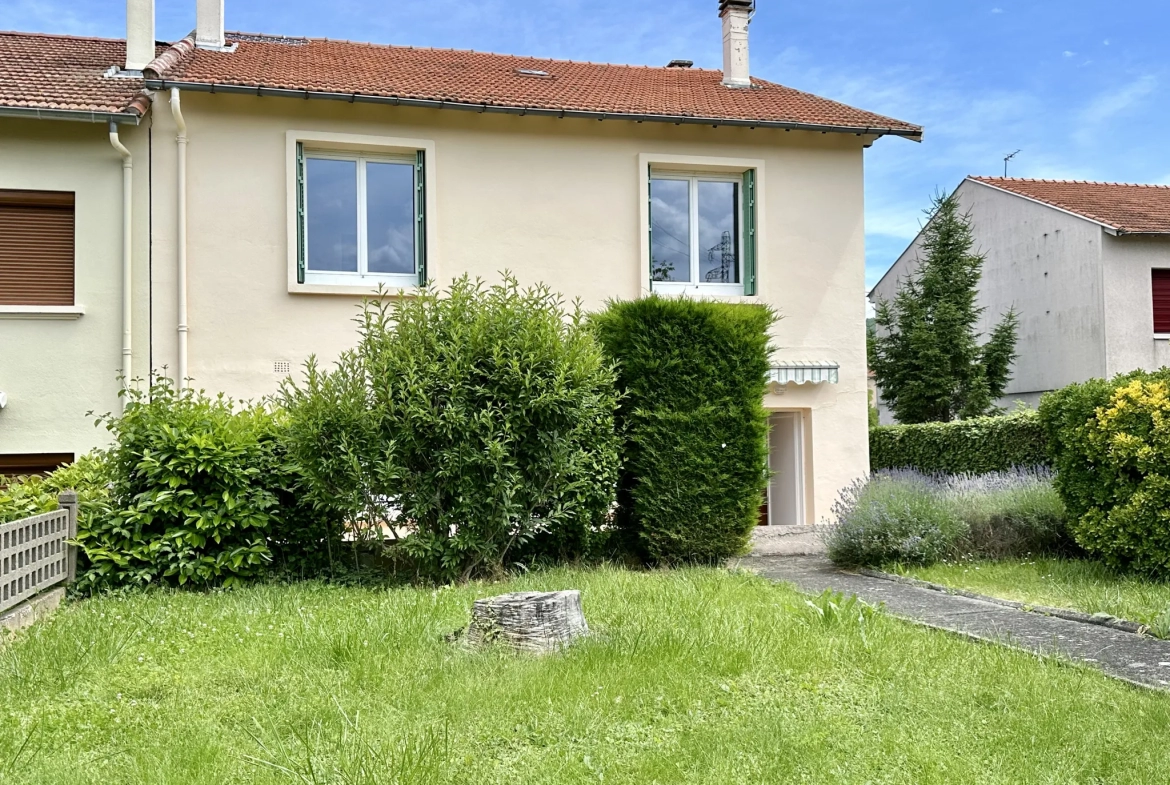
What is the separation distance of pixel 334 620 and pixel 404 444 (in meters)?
2.40

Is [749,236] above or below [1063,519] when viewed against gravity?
above

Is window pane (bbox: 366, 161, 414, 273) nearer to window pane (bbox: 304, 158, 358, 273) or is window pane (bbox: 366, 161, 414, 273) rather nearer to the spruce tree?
window pane (bbox: 304, 158, 358, 273)

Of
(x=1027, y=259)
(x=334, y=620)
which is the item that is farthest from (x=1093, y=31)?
(x=334, y=620)

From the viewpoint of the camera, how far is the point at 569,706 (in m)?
5.15

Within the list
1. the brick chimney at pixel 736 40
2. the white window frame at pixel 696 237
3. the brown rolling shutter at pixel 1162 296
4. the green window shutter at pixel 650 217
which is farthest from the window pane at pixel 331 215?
the brown rolling shutter at pixel 1162 296

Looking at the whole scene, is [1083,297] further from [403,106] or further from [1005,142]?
[403,106]

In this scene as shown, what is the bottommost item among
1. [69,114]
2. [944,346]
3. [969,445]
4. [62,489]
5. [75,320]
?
[62,489]

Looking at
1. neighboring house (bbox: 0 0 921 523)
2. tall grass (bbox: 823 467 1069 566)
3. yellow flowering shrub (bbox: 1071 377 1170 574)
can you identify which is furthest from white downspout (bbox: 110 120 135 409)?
yellow flowering shrub (bbox: 1071 377 1170 574)

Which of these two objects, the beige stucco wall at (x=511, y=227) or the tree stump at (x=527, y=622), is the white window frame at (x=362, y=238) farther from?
the tree stump at (x=527, y=622)

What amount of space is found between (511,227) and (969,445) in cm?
993

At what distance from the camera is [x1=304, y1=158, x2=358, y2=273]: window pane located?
1367cm

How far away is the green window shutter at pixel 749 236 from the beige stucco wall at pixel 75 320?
30.3ft

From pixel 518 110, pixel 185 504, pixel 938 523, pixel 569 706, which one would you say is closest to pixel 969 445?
pixel 938 523

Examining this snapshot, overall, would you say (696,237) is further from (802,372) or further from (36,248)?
(36,248)
